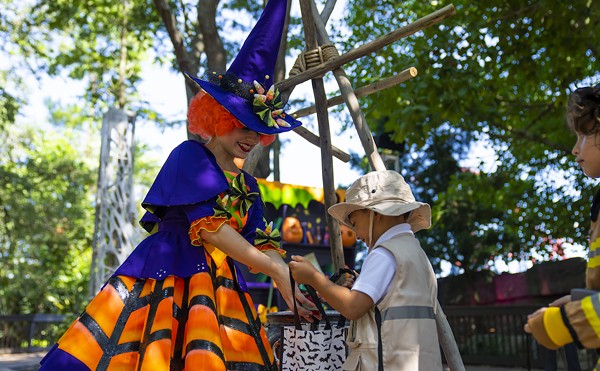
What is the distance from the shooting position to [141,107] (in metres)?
15.4

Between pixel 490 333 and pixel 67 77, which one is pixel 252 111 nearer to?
pixel 490 333

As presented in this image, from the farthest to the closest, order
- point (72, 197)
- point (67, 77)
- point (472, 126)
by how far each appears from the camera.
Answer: point (72, 197), point (67, 77), point (472, 126)

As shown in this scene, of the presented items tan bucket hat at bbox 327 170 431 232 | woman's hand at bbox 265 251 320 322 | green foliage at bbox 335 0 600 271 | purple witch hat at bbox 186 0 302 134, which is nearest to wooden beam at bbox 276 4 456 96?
purple witch hat at bbox 186 0 302 134

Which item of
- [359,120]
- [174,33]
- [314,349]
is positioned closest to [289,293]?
[314,349]

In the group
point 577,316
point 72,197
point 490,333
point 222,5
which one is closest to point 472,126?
point 490,333

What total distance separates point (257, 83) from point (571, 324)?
157cm

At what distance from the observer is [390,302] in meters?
2.12

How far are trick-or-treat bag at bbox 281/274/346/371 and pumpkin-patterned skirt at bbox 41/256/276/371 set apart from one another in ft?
0.28

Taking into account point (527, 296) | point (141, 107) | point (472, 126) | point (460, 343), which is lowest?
point (460, 343)

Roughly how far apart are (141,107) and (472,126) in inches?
342

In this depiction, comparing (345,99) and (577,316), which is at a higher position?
(345,99)

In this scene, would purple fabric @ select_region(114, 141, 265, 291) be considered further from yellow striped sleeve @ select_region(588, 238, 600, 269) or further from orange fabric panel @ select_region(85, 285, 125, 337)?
yellow striped sleeve @ select_region(588, 238, 600, 269)

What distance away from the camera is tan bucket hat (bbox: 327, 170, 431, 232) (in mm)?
2273

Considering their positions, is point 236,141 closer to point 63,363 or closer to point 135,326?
point 135,326
